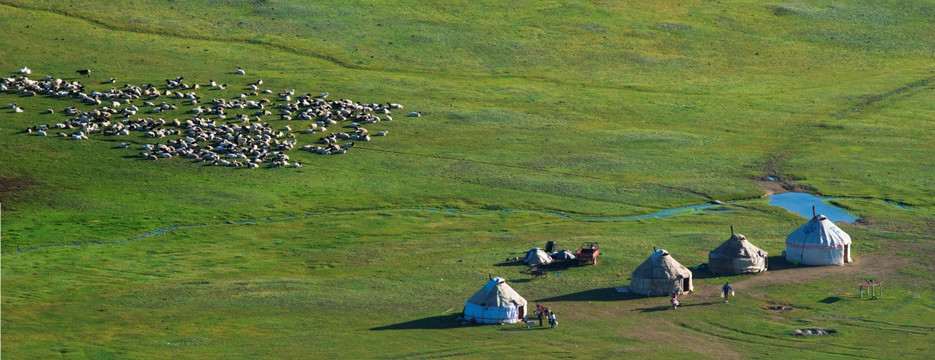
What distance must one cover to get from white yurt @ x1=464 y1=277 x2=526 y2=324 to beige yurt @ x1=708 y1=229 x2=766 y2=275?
1594 centimetres

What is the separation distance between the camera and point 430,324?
248ft

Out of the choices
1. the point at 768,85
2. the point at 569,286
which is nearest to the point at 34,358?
the point at 569,286

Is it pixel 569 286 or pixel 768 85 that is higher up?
pixel 768 85

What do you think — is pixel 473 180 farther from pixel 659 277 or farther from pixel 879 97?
pixel 879 97

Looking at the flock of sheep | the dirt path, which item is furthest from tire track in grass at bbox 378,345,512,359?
the flock of sheep

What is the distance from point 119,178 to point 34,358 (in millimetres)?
42255

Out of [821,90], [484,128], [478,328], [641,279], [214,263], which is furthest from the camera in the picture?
[821,90]

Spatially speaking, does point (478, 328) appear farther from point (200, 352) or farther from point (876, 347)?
point (876, 347)

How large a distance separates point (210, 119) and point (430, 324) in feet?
179

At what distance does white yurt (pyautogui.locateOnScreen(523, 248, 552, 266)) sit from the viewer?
87419mm

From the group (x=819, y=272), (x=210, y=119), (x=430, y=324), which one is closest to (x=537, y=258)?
(x=430, y=324)

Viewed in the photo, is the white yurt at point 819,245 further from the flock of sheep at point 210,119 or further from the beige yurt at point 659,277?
the flock of sheep at point 210,119

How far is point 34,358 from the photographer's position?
228 ft

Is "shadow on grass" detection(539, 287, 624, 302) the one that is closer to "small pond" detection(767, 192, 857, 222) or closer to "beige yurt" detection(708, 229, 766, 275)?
"beige yurt" detection(708, 229, 766, 275)
